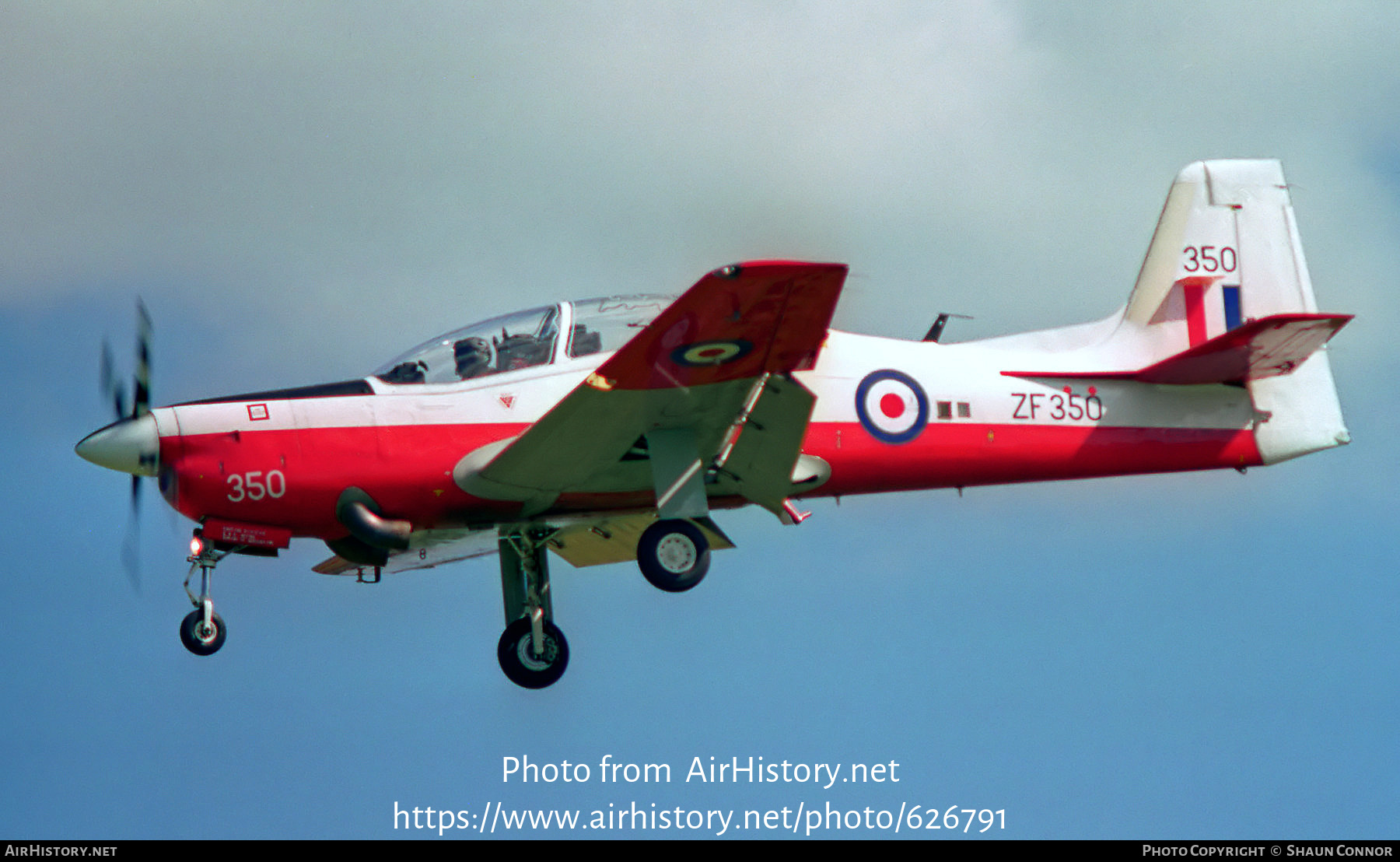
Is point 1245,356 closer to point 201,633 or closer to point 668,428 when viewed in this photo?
point 668,428

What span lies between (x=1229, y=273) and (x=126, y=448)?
1138 centimetres

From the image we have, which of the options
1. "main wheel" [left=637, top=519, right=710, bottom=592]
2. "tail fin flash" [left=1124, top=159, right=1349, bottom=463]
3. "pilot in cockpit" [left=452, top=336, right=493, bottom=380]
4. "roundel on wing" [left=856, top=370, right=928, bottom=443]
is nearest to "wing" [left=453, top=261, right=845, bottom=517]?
"main wheel" [left=637, top=519, right=710, bottom=592]

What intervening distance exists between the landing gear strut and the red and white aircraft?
24 mm

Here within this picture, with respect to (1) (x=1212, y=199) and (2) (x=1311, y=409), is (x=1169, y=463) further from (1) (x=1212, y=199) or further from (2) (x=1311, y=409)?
(1) (x=1212, y=199)

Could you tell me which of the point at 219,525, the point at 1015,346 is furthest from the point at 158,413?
the point at 1015,346

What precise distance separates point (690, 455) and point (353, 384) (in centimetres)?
319

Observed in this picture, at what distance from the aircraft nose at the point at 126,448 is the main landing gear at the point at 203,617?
2.66ft

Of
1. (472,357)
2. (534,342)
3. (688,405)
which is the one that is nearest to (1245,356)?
(688,405)

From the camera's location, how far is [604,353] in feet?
45.8

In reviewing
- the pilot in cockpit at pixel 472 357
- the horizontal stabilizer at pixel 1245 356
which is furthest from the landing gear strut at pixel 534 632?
the horizontal stabilizer at pixel 1245 356

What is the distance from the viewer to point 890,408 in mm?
14625

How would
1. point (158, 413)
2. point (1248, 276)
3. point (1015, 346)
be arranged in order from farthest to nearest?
point (1248, 276) < point (1015, 346) < point (158, 413)

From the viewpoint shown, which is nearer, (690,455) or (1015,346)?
(690,455)

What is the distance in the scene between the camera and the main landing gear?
13453 millimetres
